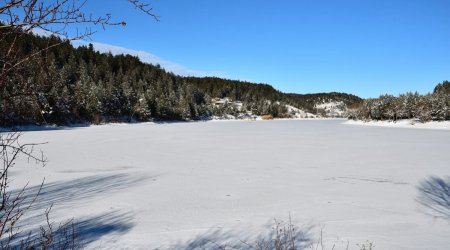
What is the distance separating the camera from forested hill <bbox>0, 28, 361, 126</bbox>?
2.20 metres

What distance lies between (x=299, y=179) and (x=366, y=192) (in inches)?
101

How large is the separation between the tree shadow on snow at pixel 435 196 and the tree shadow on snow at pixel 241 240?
353 centimetres

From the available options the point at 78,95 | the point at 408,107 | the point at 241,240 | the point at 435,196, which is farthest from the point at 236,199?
the point at 408,107

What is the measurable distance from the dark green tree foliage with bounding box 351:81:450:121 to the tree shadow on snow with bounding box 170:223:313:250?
68250 millimetres

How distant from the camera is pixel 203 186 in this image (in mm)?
11156

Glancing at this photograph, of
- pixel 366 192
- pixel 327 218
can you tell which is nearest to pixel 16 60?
pixel 327 218

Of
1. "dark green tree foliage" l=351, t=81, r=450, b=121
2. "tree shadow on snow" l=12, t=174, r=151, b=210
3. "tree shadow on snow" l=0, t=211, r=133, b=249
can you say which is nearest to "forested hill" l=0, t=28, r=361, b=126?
"tree shadow on snow" l=0, t=211, r=133, b=249

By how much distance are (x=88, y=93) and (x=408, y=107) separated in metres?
67.0

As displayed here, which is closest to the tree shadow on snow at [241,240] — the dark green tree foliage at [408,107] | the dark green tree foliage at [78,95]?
the dark green tree foliage at [78,95]

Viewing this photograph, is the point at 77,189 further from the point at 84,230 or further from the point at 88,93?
the point at 88,93

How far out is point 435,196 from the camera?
9.76 meters

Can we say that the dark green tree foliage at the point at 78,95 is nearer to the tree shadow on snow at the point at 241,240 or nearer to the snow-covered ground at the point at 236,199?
the snow-covered ground at the point at 236,199

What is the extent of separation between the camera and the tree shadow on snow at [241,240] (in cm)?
629

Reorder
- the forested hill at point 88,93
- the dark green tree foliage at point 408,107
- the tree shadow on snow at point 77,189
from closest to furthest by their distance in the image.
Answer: the forested hill at point 88,93 → the tree shadow on snow at point 77,189 → the dark green tree foliage at point 408,107
